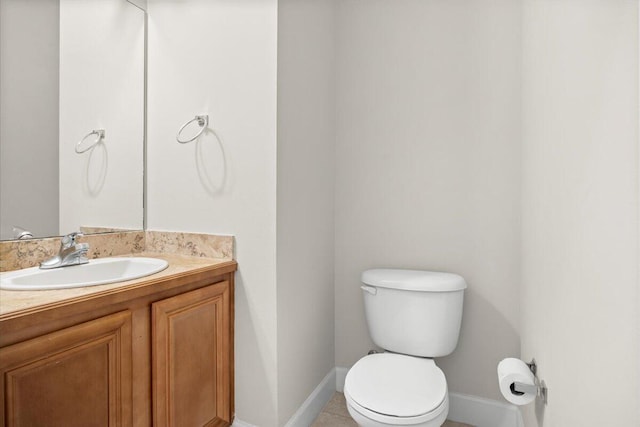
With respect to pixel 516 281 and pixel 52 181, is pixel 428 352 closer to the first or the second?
pixel 516 281

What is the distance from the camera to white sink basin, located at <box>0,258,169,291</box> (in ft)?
3.54

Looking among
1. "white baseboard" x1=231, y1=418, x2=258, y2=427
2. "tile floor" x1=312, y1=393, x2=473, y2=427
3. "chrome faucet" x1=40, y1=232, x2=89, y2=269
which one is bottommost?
→ "tile floor" x1=312, y1=393, x2=473, y2=427

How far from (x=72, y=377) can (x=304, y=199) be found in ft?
3.48

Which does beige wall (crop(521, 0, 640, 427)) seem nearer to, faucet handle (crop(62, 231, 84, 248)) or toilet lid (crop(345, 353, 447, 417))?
toilet lid (crop(345, 353, 447, 417))

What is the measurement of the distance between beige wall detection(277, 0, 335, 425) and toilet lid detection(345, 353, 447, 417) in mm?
344

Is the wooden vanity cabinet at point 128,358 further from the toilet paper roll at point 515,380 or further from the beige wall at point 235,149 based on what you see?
the toilet paper roll at point 515,380

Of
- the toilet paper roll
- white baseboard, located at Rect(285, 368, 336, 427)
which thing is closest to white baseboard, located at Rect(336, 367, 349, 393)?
white baseboard, located at Rect(285, 368, 336, 427)

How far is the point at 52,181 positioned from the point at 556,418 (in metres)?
1.90

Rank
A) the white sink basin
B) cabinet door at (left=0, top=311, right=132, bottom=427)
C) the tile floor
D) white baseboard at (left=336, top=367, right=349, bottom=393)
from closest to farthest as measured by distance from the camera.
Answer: cabinet door at (left=0, top=311, right=132, bottom=427) < the white sink basin < the tile floor < white baseboard at (left=336, top=367, right=349, bottom=393)

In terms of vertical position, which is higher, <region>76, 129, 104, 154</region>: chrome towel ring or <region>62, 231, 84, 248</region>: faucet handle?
<region>76, 129, 104, 154</region>: chrome towel ring

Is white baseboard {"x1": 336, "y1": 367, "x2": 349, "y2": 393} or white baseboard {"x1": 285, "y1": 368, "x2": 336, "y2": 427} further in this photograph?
white baseboard {"x1": 336, "y1": 367, "x2": 349, "y2": 393}

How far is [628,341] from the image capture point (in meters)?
0.55

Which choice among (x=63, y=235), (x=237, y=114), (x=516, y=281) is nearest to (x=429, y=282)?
(x=516, y=281)

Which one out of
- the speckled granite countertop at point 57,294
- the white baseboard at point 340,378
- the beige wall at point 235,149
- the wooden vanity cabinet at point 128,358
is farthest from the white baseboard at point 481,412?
the speckled granite countertop at point 57,294
